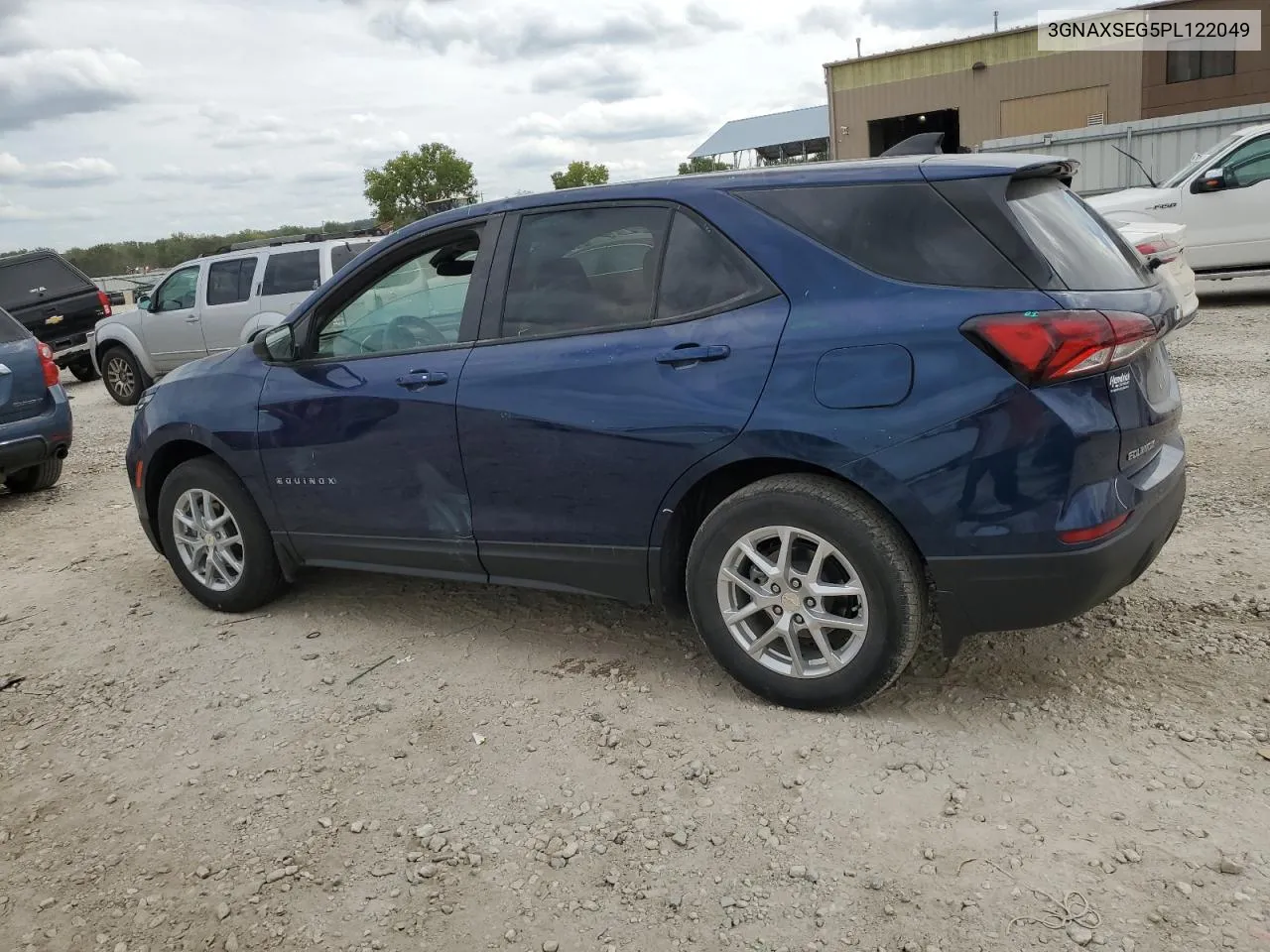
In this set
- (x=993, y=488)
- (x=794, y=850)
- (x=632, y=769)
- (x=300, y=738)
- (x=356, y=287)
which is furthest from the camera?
(x=356, y=287)

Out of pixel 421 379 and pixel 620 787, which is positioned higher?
pixel 421 379

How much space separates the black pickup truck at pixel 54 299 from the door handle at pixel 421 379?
13261 mm

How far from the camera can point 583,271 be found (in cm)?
380

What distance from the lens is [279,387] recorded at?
14.9 ft

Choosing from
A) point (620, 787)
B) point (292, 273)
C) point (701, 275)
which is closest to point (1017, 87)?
point (292, 273)

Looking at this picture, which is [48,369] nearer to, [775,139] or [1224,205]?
[1224,205]

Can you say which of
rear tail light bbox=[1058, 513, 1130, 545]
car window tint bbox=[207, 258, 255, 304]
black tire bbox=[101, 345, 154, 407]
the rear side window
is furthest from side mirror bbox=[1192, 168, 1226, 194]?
black tire bbox=[101, 345, 154, 407]

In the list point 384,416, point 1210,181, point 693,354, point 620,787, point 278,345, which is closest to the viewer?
point 620,787

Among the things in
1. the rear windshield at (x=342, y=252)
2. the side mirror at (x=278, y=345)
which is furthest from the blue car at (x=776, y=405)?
the rear windshield at (x=342, y=252)

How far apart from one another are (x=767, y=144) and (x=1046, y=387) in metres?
43.7

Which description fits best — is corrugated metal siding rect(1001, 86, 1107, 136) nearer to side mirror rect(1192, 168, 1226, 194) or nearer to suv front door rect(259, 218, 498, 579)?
side mirror rect(1192, 168, 1226, 194)

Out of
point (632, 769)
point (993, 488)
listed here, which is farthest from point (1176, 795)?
point (632, 769)

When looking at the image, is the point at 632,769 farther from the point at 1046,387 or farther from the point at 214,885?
the point at 1046,387

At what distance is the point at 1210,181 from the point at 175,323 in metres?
12.1
